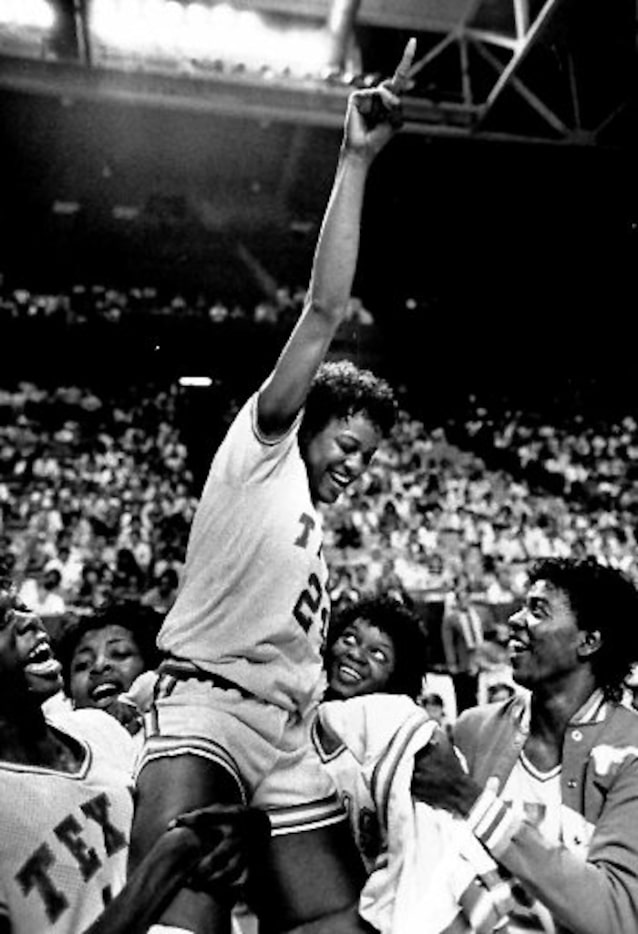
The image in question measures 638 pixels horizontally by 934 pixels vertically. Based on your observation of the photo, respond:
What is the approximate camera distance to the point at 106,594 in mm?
10219

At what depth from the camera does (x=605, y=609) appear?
113 inches

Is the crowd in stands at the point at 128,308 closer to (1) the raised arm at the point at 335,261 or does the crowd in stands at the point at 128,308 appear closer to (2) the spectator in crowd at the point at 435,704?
(2) the spectator in crowd at the point at 435,704

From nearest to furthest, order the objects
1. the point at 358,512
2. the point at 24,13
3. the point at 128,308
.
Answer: the point at 24,13 → the point at 358,512 → the point at 128,308

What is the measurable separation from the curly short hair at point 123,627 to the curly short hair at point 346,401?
5.10 feet

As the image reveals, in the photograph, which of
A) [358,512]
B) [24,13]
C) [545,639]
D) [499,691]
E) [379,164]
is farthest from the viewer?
Result: [379,164]

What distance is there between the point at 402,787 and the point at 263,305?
16.6 metres

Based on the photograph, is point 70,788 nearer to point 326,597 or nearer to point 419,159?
point 326,597

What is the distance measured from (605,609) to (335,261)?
4.83 ft

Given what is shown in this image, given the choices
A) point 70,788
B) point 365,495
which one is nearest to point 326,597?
point 70,788

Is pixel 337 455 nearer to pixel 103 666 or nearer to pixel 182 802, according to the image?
pixel 182 802

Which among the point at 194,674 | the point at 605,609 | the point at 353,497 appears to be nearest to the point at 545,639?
the point at 605,609

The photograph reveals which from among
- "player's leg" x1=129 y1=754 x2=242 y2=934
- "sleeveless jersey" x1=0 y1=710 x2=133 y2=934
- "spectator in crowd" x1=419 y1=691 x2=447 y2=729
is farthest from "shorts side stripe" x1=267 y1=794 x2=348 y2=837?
"spectator in crowd" x1=419 y1=691 x2=447 y2=729

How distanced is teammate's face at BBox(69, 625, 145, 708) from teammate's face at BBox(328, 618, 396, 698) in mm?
740

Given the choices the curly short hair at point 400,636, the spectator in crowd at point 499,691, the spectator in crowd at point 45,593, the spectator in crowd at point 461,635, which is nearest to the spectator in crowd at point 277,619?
the curly short hair at point 400,636
